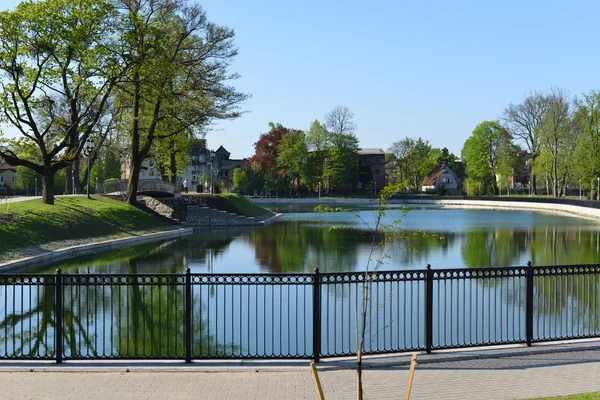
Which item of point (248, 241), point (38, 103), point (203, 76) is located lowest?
point (248, 241)

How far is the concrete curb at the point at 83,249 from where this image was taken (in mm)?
22125

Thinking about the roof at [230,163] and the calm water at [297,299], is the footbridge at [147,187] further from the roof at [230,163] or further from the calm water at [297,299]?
the roof at [230,163]

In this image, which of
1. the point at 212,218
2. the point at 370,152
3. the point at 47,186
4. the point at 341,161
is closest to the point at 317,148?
the point at 341,161

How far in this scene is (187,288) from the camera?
9109 mm

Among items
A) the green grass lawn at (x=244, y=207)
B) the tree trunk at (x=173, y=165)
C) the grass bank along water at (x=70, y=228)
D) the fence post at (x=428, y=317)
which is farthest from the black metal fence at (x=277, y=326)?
the tree trunk at (x=173, y=165)

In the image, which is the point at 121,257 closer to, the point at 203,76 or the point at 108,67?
the point at 108,67

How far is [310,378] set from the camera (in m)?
8.27

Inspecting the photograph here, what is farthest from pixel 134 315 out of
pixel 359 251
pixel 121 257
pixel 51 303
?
pixel 359 251

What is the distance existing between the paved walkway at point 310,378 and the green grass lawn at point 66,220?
16.9m

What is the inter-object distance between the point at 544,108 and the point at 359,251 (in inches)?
2614

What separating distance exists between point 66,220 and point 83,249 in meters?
4.36

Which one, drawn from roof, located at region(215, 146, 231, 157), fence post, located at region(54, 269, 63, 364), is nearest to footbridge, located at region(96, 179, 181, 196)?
fence post, located at region(54, 269, 63, 364)

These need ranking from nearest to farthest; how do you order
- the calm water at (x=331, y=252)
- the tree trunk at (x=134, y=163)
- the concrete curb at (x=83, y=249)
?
the concrete curb at (x=83, y=249)
the calm water at (x=331, y=252)
the tree trunk at (x=134, y=163)

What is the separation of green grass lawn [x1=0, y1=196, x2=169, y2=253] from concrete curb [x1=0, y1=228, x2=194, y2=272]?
1175 millimetres
